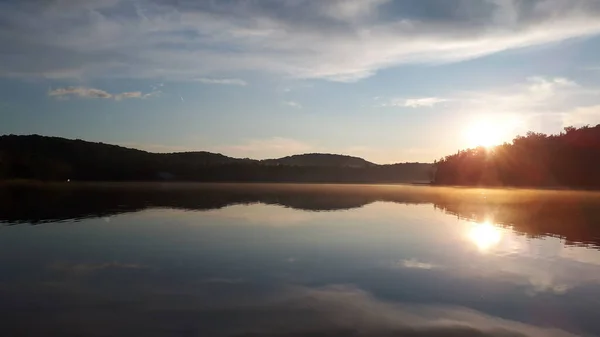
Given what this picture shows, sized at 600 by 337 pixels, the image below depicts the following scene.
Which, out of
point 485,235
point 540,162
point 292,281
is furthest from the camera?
point 540,162

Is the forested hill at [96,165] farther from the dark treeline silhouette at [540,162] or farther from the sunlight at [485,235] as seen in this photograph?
the sunlight at [485,235]

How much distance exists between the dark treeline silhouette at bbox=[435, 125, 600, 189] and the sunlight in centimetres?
8743

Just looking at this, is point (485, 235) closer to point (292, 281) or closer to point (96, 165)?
point (292, 281)

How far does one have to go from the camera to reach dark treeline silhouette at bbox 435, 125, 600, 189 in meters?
114

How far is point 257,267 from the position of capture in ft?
65.8

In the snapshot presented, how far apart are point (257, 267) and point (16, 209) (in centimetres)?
3261

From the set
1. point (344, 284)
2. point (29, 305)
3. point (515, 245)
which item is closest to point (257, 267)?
point (344, 284)

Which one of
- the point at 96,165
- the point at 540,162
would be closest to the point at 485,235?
the point at 540,162

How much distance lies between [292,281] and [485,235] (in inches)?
715

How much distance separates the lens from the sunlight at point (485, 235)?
28023mm

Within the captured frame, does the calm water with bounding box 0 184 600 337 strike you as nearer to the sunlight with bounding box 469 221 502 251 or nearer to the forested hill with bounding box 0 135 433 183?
the sunlight with bounding box 469 221 502 251

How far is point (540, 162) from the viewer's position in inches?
4889

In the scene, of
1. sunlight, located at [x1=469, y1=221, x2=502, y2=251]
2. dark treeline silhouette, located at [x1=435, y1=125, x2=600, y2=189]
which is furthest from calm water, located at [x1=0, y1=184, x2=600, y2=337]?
dark treeline silhouette, located at [x1=435, y1=125, x2=600, y2=189]

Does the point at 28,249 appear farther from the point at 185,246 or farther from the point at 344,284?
the point at 344,284
